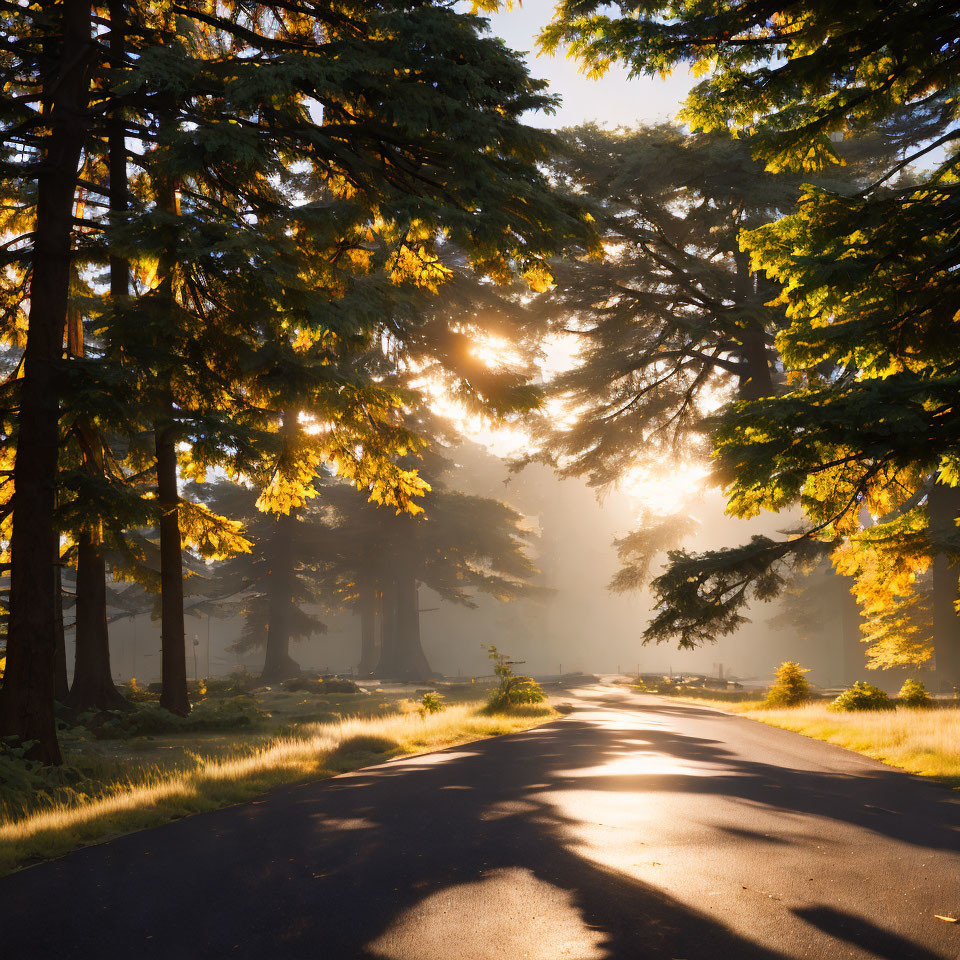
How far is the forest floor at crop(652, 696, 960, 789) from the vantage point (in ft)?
31.8

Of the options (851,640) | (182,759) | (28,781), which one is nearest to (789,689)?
(182,759)

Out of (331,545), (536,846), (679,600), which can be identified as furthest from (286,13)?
(331,545)

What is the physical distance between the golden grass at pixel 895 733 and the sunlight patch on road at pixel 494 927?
659 cm

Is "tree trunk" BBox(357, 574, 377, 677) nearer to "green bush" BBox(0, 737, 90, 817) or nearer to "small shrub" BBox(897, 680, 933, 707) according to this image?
"small shrub" BBox(897, 680, 933, 707)

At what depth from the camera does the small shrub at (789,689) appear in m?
20.7

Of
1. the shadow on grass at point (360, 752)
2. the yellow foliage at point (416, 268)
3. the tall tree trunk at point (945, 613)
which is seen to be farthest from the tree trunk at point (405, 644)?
the yellow foliage at point (416, 268)

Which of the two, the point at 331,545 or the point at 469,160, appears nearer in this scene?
the point at 469,160

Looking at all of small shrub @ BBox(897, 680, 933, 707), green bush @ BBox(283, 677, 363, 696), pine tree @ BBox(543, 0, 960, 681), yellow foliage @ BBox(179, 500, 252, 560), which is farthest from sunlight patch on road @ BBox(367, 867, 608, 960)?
green bush @ BBox(283, 677, 363, 696)

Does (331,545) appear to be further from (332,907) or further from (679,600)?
(332,907)

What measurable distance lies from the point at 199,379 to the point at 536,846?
914 centimetres

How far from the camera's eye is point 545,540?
7512 cm

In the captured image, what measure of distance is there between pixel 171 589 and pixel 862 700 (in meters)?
15.1

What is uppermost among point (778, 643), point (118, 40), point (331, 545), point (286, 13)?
point (118, 40)

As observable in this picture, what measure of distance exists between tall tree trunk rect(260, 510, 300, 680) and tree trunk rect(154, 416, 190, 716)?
21.2 m
